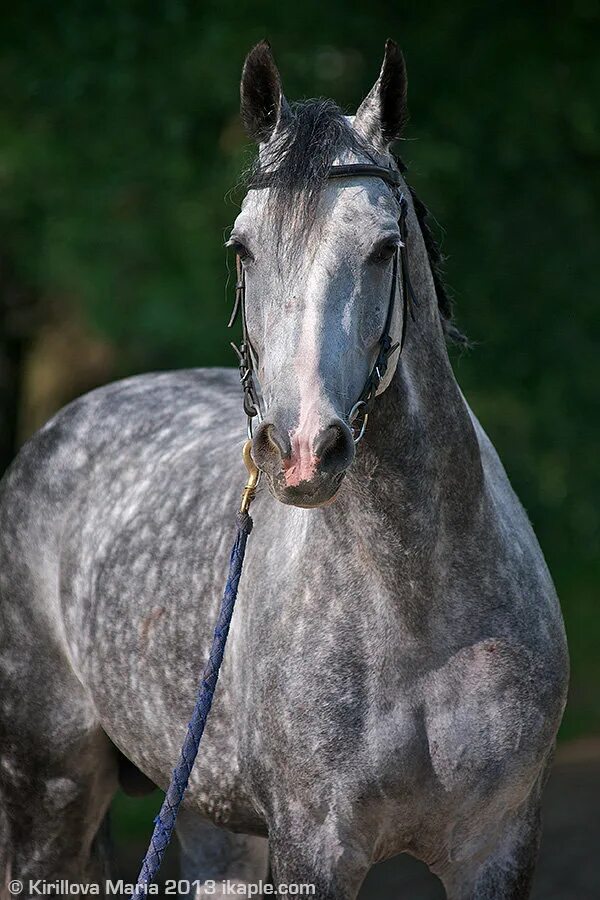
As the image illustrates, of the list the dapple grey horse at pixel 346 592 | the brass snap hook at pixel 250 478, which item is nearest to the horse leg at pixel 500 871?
the dapple grey horse at pixel 346 592

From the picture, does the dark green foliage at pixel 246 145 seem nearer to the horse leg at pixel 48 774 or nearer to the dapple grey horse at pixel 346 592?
the horse leg at pixel 48 774

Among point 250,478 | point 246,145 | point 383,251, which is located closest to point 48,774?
point 250,478

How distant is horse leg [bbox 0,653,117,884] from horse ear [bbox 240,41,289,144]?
6.30ft

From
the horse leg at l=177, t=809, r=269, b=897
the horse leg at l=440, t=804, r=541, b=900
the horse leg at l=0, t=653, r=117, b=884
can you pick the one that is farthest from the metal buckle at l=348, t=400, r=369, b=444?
the horse leg at l=177, t=809, r=269, b=897

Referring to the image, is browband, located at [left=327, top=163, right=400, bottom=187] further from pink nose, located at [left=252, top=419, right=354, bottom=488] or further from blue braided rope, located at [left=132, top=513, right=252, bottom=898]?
blue braided rope, located at [left=132, top=513, right=252, bottom=898]

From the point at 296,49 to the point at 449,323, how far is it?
345 cm

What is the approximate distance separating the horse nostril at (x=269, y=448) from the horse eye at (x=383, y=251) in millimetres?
410

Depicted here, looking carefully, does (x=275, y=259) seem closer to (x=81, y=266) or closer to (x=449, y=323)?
(x=449, y=323)

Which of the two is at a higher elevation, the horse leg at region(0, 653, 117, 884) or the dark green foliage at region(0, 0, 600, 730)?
the dark green foliage at region(0, 0, 600, 730)

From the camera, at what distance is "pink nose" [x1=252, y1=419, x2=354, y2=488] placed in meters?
2.09

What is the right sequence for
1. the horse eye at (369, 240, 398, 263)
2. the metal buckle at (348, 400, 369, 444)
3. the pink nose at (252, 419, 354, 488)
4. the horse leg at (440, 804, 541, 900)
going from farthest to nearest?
1. the horse leg at (440, 804, 541, 900)
2. the horse eye at (369, 240, 398, 263)
3. the metal buckle at (348, 400, 369, 444)
4. the pink nose at (252, 419, 354, 488)

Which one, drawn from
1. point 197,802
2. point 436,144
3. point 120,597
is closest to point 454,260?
point 436,144

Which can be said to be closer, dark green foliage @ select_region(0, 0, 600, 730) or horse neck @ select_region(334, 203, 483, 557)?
horse neck @ select_region(334, 203, 483, 557)

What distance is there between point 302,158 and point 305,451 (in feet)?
1.97
